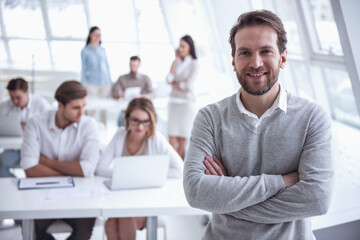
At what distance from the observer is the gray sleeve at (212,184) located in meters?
1.59

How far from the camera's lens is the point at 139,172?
2781 mm

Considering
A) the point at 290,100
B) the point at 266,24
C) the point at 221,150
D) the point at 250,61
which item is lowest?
the point at 221,150

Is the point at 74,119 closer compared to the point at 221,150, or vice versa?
the point at 221,150

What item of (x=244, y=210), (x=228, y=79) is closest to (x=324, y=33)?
(x=244, y=210)

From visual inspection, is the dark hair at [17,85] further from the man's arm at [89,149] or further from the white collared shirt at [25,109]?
the man's arm at [89,149]

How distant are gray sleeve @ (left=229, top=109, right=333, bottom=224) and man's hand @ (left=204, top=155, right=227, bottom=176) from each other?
0.17 m

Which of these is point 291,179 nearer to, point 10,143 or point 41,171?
point 41,171

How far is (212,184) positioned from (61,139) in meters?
1.87

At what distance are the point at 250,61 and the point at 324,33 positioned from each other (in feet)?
10.1

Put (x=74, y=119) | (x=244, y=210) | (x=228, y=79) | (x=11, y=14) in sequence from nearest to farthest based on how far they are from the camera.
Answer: (x=244, y=210) → (x=74, y=119) → (x=11, y=14) → (x=228, y=79)

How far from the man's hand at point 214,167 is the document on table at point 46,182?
57.1 inches

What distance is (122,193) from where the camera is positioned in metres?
2.79

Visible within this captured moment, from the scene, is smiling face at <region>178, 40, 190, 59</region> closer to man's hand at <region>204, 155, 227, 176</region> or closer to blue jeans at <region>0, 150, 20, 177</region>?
blue jeans at <region>0, 150, 20, 177</region>

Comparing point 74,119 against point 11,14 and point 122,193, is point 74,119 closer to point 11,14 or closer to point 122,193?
point 122,193
